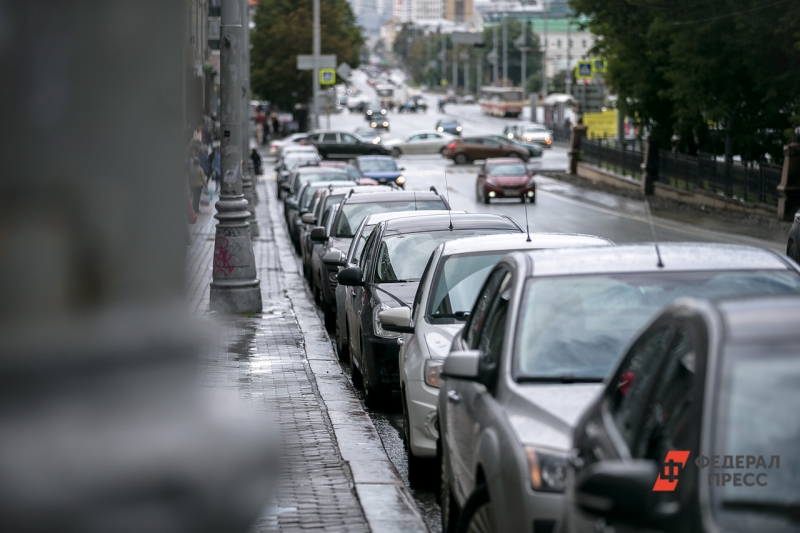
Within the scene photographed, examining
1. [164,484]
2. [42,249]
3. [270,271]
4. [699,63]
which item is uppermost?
[699,63]

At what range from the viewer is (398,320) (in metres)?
8.50

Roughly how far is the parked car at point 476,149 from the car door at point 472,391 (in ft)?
186

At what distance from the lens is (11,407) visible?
2.43 metres

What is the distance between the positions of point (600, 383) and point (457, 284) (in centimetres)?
384

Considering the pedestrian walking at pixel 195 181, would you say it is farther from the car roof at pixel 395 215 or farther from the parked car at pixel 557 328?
the car roof at pixel 395 215

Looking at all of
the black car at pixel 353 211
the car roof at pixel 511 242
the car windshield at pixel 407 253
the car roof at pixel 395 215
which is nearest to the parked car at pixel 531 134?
the black car at pixel 353 211

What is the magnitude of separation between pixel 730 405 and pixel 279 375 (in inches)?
344

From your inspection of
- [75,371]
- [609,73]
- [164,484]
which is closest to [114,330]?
[75,371]

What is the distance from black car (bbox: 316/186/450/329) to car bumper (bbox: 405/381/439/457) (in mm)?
7479

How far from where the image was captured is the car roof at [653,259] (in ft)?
17.7

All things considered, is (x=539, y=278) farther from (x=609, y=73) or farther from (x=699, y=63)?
(x=609, y=73)

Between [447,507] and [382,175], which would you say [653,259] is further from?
[382,175]

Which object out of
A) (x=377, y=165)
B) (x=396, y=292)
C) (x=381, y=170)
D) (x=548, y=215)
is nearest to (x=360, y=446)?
(x=396, y=292)

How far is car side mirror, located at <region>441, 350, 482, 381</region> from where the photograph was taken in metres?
5.14
